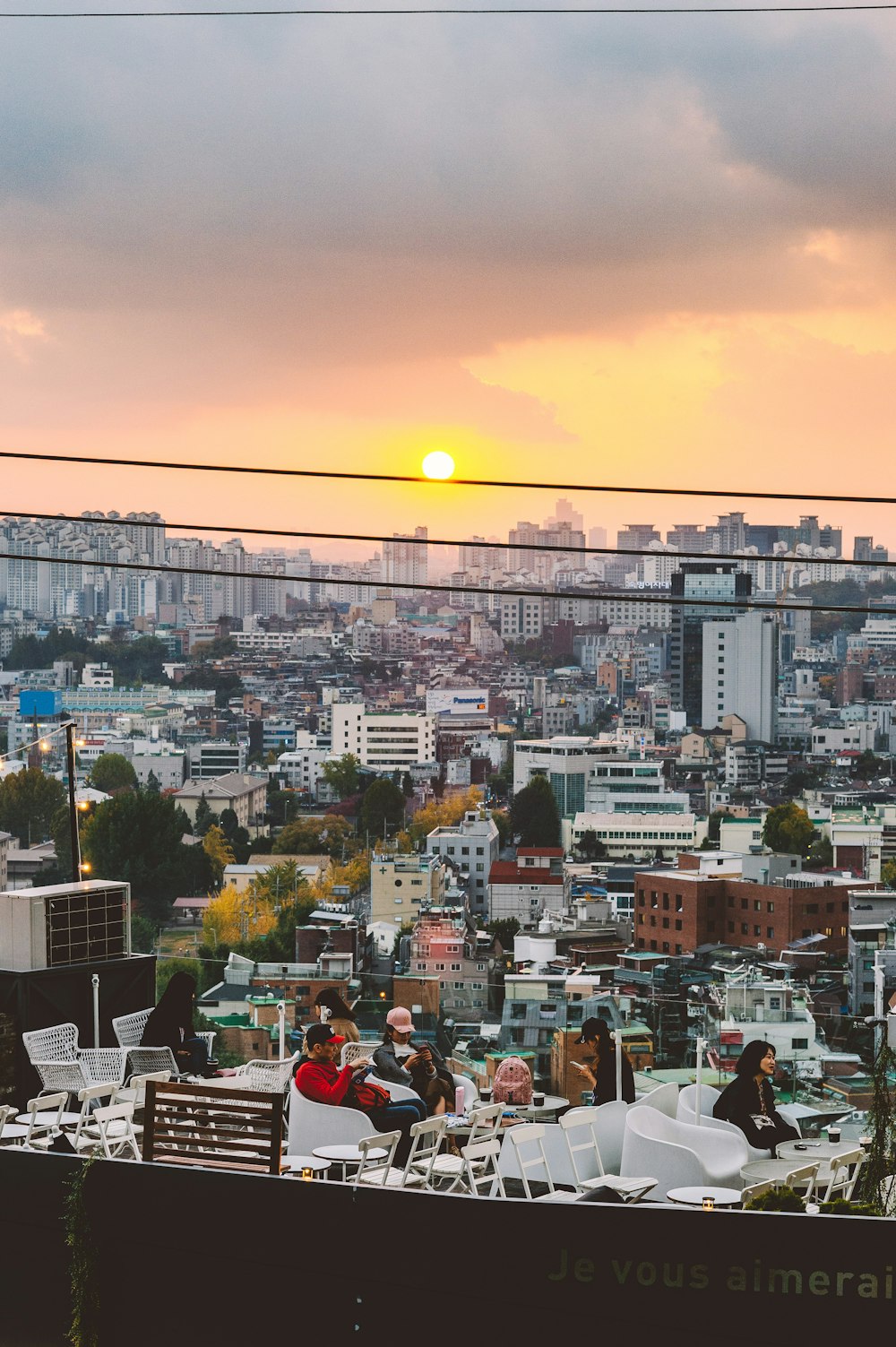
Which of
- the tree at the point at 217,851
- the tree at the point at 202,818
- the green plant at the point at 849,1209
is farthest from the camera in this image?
the tree at the point at 202,818

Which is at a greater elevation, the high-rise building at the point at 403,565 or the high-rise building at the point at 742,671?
the high-rise building at the point at 403,565

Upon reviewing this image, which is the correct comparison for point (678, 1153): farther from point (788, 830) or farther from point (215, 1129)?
point (788, 830)

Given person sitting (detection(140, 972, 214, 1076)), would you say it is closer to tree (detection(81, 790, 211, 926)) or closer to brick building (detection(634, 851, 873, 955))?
brick building (detection(634, 851, 873, 955))

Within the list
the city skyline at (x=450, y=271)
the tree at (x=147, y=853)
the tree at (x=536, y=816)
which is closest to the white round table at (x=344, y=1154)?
the city skyline at (x=450, y=271)

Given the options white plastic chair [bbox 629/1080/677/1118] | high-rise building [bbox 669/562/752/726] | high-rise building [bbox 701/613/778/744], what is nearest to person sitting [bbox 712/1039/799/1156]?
white plastic chair [bbox 629/1080/677/1118]

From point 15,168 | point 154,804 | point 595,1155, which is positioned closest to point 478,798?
point 154,804

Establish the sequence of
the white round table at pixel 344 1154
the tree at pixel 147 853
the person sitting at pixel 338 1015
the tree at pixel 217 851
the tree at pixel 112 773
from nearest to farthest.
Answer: the white round table at pixel 344 1154 < the person sitting at pixel 338 1015 < the tree at pixel 147 853 < the tree at pixel 217 851 < the tree at pixel 112 773

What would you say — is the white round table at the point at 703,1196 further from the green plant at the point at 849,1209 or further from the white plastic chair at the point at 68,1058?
the white plastic chair at the point at 68,1058
